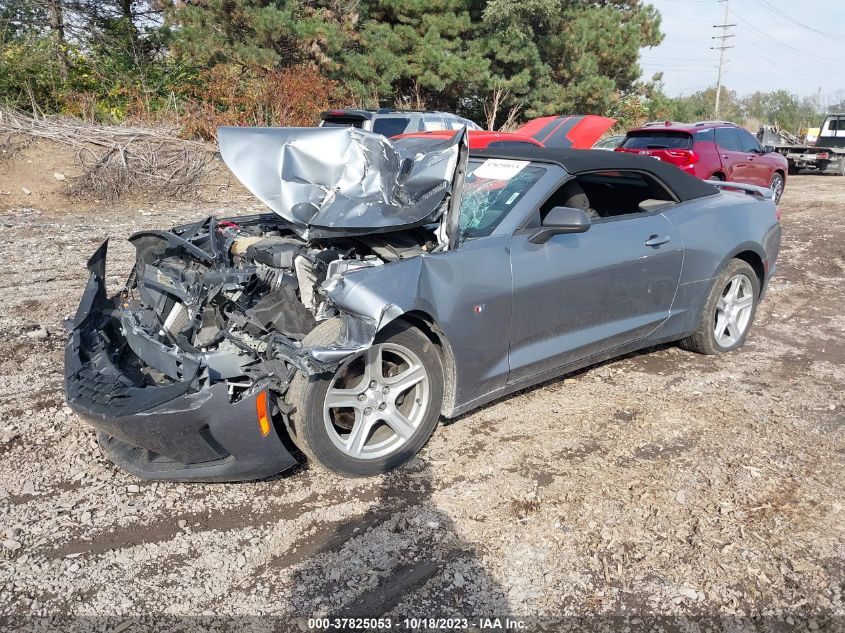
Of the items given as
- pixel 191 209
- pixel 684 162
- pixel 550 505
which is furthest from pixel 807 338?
pixel 191 209

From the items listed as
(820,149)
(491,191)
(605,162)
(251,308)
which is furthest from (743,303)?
(820,149)

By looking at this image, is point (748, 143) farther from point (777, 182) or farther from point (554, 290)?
point (554, 290)

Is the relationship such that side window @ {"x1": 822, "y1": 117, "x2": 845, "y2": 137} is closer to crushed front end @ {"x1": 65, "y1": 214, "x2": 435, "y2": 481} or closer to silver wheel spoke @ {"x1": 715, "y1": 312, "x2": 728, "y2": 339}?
silver wheel spoke @ {"x1": 715, "y1": 312, "x2": 728, "y2": 339}

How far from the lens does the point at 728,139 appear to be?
509 inches

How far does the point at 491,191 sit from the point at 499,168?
9.7 inches

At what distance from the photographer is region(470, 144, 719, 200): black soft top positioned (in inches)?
169

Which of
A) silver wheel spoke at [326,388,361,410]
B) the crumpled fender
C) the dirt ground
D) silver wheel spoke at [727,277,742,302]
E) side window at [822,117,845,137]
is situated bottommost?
the dirt ground

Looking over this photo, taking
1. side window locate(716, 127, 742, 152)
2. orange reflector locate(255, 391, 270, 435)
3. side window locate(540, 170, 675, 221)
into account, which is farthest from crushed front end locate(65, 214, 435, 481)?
side window locate(716, 127, 742, 152)

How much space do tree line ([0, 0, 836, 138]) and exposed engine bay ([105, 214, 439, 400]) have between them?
11.5 metres

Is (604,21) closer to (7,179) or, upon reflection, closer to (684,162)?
(684,162)

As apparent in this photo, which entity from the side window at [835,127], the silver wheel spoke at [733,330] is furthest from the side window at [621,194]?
the side window at [835,127]

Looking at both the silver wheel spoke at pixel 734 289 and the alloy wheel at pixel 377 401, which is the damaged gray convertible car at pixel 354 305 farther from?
the silver wheel spoke at pixel 734 289

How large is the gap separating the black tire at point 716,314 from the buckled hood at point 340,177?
2547mm

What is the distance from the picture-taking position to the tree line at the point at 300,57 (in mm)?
15234
